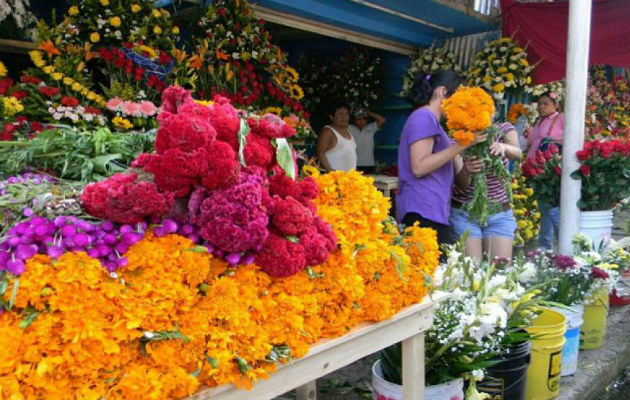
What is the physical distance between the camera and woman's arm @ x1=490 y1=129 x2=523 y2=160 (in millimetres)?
3164

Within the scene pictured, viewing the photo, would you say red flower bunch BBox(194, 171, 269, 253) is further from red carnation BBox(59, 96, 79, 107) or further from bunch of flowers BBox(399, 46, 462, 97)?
bunch of flowers BBox(399, 46, 462, 97)

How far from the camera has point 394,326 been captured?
6.19 ft

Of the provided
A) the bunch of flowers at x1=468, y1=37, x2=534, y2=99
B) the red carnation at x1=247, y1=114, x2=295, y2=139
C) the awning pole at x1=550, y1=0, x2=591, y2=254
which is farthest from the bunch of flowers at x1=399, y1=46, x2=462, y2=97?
the red carnation at x1=247, y1=114, x2=295, y2=139

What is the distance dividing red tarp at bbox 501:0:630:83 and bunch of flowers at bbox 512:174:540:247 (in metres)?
1.22

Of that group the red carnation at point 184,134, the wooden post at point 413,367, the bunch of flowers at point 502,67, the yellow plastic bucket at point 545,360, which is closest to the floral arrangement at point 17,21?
the red carnation at point 184,134

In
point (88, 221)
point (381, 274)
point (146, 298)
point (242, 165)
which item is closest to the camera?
point (146, 298)

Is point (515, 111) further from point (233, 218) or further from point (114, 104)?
A: point (233, 218)

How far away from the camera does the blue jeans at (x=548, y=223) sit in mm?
4801

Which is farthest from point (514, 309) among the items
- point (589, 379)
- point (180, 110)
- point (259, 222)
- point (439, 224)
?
point (180, 110)

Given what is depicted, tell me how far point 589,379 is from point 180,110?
3009mm

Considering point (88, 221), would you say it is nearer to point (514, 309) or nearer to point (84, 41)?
point (514, 309)

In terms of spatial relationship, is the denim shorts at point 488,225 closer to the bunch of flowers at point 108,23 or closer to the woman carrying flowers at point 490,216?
the woman carrying flowers at point 490,216

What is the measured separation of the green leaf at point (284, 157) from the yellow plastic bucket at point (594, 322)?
2.76 m

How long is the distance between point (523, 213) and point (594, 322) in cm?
267
